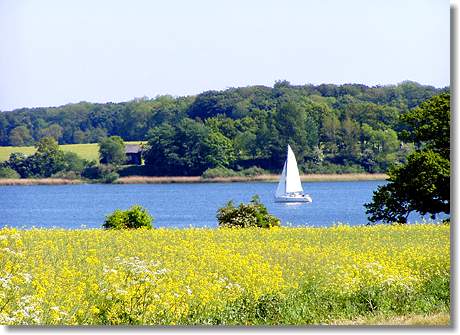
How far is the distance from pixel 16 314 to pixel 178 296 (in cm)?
155

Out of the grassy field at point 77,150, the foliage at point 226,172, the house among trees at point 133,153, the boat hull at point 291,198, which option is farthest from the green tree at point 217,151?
the boat hull at point 291,198

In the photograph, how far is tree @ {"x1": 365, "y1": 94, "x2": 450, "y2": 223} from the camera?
59.3ft

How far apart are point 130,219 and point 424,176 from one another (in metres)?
5.87

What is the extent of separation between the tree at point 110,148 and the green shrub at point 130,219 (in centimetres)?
504

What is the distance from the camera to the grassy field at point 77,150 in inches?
465

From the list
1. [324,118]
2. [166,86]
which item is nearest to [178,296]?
[166,86]

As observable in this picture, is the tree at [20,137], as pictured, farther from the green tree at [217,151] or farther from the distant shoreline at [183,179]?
the green tree at [217,151]

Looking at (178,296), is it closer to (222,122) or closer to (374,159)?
(222,122)

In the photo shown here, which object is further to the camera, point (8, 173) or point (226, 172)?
point (226, 172)

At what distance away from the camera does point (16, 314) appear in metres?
8.88

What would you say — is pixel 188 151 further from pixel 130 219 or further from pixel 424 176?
pixel 424 176

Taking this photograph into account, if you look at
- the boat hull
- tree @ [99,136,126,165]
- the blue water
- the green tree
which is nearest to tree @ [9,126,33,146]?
the blue water

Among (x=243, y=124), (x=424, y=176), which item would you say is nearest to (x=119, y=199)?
(x=243, y=124)

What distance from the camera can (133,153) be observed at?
12.3 meters
